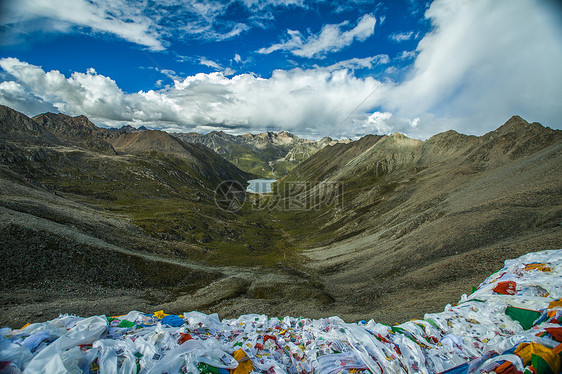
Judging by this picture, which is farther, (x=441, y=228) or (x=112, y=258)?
(x=441, y=228)

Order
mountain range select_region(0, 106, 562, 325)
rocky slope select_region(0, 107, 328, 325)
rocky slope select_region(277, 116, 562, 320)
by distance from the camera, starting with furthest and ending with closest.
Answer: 1. rocky slope select_region(277, 116, 562, 320)
2. mountain range select_region(0, 106, 562, 325)
3. rocky slope select_region(0, 107, 328, 325)

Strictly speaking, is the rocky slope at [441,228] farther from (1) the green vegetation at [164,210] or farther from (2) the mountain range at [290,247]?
(1) the green vegetation at [164,210]

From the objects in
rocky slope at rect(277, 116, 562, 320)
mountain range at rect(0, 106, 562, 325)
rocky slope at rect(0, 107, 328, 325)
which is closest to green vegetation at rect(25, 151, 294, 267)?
rocky slope at rect(0, 107, 328, 325)

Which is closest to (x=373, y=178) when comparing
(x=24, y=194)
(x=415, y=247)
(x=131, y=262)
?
(x=415, y=247)

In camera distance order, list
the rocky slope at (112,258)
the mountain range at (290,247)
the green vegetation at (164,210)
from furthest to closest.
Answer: the green vegetation at (164,210)
the mountain range at (290,247)
the rocky slope at (112,258)

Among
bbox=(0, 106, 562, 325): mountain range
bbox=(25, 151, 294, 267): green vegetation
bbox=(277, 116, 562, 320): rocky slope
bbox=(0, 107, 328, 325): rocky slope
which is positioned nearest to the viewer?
bbox=(0, 107, 328, 325): rocky slope

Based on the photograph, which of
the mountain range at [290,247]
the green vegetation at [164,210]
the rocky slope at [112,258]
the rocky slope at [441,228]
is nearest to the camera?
the rocky slope at [112,258]

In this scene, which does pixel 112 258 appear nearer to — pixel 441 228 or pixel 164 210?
pixel 164 210

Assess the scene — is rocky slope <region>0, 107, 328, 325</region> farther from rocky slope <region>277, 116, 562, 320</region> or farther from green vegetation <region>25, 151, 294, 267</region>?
rocky slope <region>277, 116, 562, 320</region>

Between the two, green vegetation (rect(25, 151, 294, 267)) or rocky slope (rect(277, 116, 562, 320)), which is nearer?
rocky slope (rect(277, 116, 562, 320))

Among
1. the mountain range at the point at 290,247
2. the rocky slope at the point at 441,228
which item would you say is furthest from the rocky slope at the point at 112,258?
the rocky slope at the point at 441,228

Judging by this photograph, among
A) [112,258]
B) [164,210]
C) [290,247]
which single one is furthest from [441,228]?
[164,210]

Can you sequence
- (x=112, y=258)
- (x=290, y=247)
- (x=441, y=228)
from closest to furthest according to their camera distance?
(x=112, y=258) → (x=441, y=228) → (x=290, y=247)

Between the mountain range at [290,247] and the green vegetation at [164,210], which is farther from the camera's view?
the green vegetation at [164,210]
